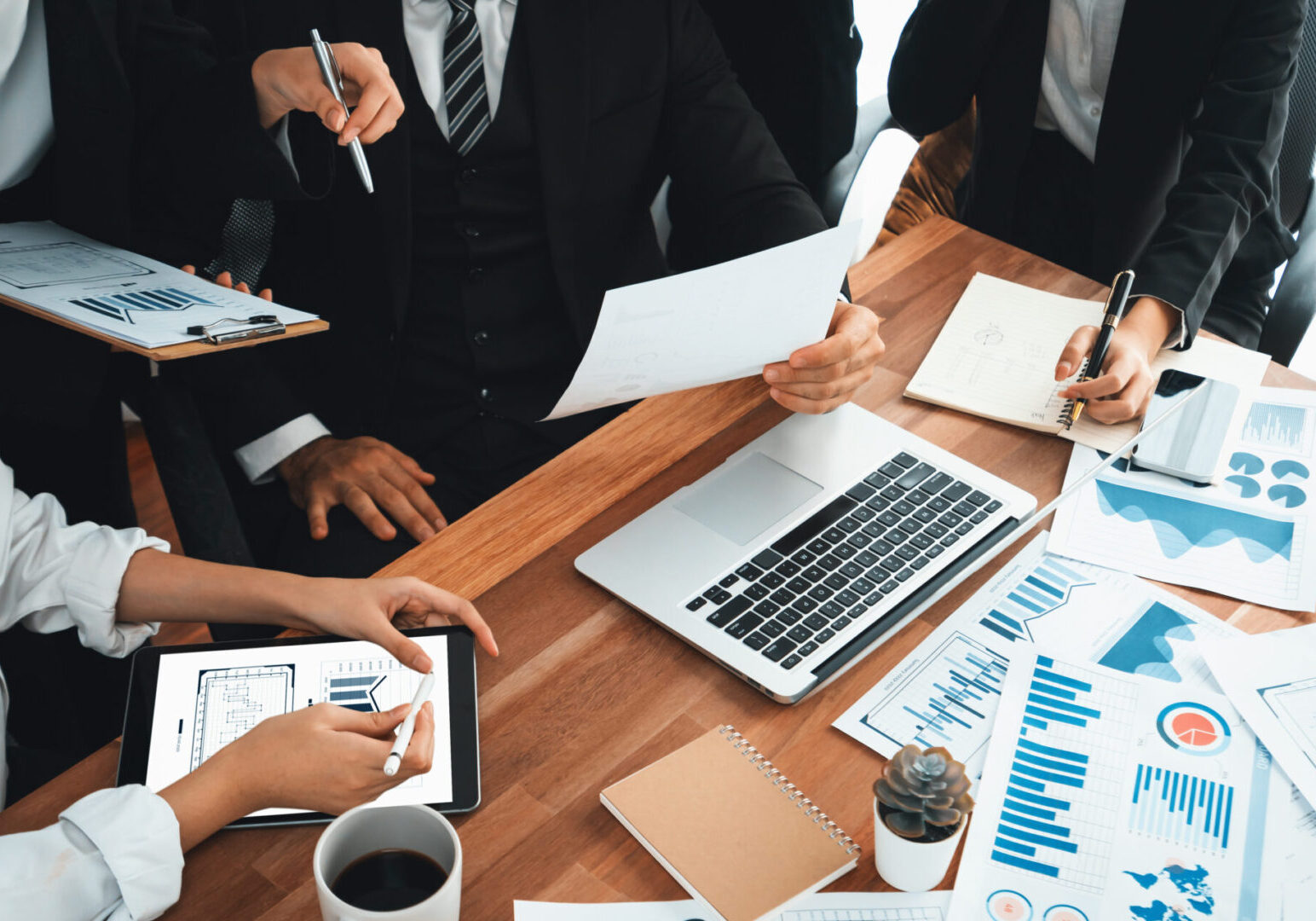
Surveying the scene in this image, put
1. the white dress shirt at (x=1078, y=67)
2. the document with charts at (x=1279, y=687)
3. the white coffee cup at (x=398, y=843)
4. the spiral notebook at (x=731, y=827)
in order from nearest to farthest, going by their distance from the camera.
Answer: the white coffee cup at (x=398, y=843) < the spiral notebook at (x=731, y=827) < the document with charts at (x=1279, y=687) < the white dress shirt at (x=1078, y=67)

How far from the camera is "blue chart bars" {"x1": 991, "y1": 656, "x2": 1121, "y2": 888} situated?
85 cm

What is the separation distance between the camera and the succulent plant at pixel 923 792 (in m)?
0.78

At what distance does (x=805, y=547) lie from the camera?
1.08 metres

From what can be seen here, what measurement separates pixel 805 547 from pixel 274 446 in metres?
0.82

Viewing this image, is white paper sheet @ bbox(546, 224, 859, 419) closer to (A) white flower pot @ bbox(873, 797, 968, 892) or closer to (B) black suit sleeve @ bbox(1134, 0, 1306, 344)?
(A) white flower pot @ bbox(873, 797, 968, 892)

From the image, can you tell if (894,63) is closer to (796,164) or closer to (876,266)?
(796,164)

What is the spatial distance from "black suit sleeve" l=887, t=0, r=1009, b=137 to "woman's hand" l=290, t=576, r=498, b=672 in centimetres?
137

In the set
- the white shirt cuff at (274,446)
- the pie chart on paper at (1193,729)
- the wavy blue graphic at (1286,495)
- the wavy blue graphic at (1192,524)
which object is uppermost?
the wavy blue graphic at (1286,495)

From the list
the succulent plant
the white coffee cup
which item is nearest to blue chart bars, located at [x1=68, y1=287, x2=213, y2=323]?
the white coffee cup

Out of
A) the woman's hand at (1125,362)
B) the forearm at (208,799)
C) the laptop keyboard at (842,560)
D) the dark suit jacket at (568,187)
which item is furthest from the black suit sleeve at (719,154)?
the forearm at (208,799)

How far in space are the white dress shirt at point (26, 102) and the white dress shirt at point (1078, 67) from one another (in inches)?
57.5

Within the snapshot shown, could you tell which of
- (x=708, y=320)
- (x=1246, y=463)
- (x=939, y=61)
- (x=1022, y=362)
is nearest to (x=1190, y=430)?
(x=1246, y=463)

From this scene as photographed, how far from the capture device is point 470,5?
1464 mm

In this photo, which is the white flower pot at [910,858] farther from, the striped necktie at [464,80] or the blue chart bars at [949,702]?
the striped necktie at [464,80]
